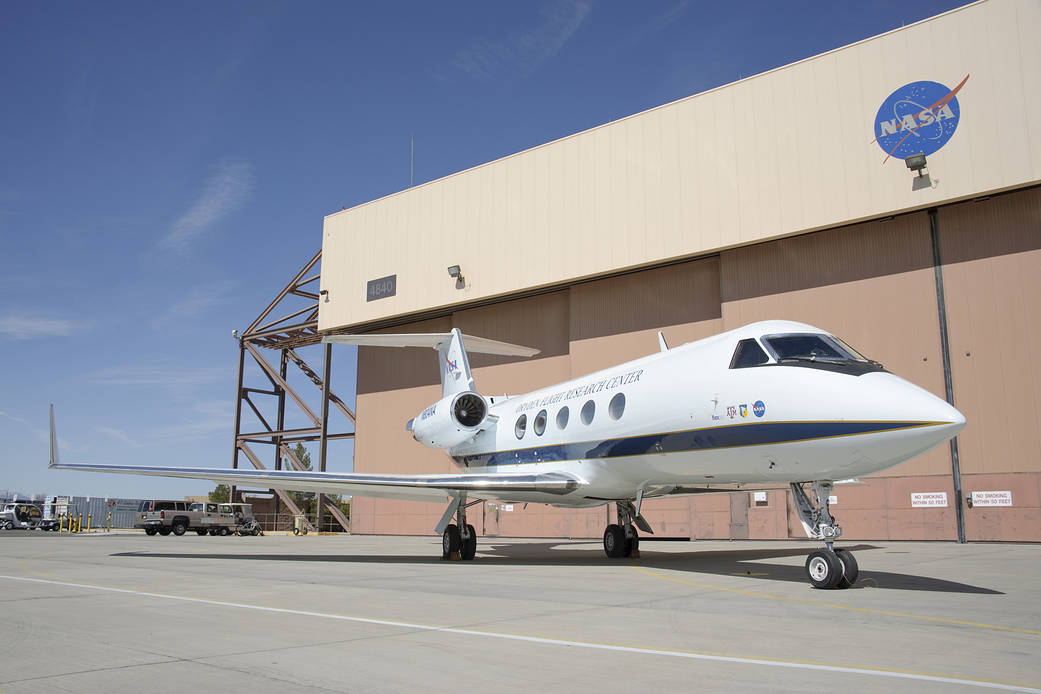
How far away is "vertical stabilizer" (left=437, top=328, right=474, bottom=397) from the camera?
18.8m

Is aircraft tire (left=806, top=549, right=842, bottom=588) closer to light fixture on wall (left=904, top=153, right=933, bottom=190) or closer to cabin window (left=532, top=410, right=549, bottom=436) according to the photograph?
cabin window (left=532, top=410, right=549, bottom=436)

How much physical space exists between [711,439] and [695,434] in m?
0.30

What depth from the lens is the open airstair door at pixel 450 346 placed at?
18.5 metres

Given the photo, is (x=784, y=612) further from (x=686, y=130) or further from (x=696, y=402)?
(x=686, y=130)

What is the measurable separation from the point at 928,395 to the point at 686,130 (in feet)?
59.5

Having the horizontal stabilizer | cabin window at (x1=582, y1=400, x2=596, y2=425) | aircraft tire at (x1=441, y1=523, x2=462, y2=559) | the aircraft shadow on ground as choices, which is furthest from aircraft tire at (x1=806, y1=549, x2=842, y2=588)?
the horizontal stabilizer

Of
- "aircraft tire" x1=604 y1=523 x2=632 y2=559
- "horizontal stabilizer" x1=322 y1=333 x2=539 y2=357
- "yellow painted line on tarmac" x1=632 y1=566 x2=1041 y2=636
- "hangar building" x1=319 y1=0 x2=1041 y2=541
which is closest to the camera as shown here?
"yellow painted line on tarmac" x1=632 y1=566 x2=1041 y2=636

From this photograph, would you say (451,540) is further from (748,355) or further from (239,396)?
(239,396)

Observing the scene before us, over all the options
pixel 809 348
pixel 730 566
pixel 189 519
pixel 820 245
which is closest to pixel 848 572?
pixel 809 348

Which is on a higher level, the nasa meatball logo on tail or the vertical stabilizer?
the nasa meatball logo on tail

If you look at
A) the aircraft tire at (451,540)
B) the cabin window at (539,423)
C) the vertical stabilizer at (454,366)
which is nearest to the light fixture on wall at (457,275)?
the vertical stabilizer at (454,366)

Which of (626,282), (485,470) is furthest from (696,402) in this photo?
(626,282)

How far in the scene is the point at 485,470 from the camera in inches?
654

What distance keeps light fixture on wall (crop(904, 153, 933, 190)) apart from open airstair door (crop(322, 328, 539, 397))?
11.8 metres
